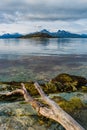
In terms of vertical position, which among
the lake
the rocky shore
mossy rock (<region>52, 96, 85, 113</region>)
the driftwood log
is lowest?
the lake

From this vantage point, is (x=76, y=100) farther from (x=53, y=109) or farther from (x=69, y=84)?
(x=69, y=84)

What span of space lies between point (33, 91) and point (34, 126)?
24.1 feet

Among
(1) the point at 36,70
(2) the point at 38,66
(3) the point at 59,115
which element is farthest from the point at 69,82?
(2) the point at 38,66

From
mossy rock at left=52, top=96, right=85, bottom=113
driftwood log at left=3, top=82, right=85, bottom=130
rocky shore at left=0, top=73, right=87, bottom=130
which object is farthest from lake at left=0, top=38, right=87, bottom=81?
driftwood log at left=3, top=82, right=85, bottom=130

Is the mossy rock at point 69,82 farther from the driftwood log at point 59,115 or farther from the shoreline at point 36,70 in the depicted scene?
the driftwood log at point 59,115

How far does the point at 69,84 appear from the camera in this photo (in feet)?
70.7

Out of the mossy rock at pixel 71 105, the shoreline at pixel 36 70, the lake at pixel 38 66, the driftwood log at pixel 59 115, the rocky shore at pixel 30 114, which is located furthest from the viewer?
the lake at pixel 38 66

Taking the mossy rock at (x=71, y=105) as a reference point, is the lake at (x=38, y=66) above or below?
below

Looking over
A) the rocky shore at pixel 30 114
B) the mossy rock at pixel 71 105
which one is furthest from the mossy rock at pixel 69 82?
the mossy rock at pixel 71 105

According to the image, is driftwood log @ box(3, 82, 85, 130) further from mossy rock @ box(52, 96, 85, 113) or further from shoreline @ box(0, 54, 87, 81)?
shoreline @ box(0, 54, 87, 81)

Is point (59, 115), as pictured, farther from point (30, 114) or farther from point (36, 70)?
point (36, 70)

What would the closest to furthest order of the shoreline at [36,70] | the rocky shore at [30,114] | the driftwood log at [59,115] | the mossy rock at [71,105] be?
the driftwood log at [59,115], the rocky shore at [30,114], the mossy rock at [71,105], the shoreline at [36,70]

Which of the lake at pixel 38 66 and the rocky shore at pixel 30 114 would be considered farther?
the lake at pixel 38 66

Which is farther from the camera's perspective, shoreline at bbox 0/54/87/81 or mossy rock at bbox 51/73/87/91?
shoreline at bbox 0/54/87/81
